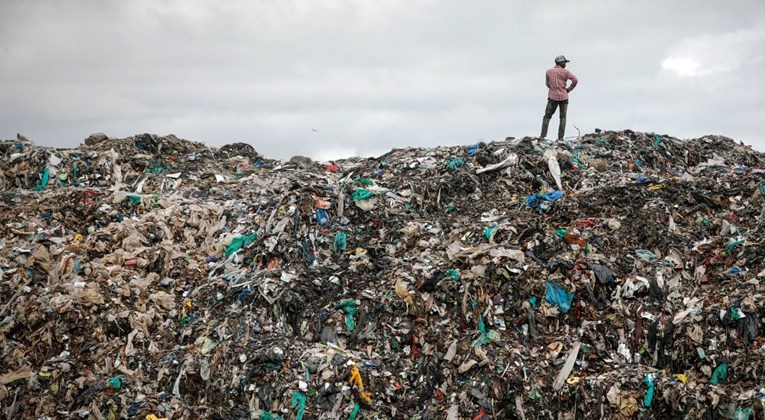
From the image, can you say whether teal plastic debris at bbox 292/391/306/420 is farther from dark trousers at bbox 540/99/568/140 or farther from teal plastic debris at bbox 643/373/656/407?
dark trousers at bbox 540/99/568/140

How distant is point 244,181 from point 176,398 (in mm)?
6717

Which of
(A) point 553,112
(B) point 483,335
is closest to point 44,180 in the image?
(B) point 483,335

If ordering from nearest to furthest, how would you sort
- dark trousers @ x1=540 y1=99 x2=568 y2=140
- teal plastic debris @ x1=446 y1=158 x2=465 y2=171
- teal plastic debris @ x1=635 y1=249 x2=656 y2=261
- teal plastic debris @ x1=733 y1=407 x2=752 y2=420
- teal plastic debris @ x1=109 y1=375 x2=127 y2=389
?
teal plastic debris @ x1=733 y1=407 x2=752 y2=420 < teal plastic debris @ x1=109 y1=375 x2=127 y2=389 < teal plastic debris @ x1=635 y1=249 x2=656 y2=261 < teal plastic debris @ x1=446 y1=158 x2=465 y2=171 < dark trousers @ x1=540 y1=99 x2=568 y2=140

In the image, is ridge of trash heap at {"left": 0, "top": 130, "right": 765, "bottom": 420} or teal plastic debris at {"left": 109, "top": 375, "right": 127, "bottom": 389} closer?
ridge of trash heap at {"left": 0, "top": 130, "right": 765, "bottom": 420}

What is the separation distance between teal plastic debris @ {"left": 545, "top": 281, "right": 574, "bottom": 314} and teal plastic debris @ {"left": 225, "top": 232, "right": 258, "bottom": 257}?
4.82 m

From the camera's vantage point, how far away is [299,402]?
8.99 metres

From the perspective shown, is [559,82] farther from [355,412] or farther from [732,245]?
[355,412]

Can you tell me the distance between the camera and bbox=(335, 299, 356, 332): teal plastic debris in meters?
10.1

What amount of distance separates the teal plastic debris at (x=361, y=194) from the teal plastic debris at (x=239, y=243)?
179 centimetres

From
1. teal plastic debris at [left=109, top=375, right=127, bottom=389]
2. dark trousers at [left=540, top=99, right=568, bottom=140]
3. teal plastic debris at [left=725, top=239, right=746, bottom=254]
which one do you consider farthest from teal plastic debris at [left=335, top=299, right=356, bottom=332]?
dark trousers at [left=540, top=99, right=568, bottom=140]

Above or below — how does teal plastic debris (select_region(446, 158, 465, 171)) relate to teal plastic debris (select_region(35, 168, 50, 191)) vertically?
above

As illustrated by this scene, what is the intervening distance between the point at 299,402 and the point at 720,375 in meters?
5.06


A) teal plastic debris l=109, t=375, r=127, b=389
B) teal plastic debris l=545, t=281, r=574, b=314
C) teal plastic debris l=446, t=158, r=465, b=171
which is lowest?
teal plastic debris l=109, t=375, r=127, b=389

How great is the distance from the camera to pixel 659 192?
11.5 metres
